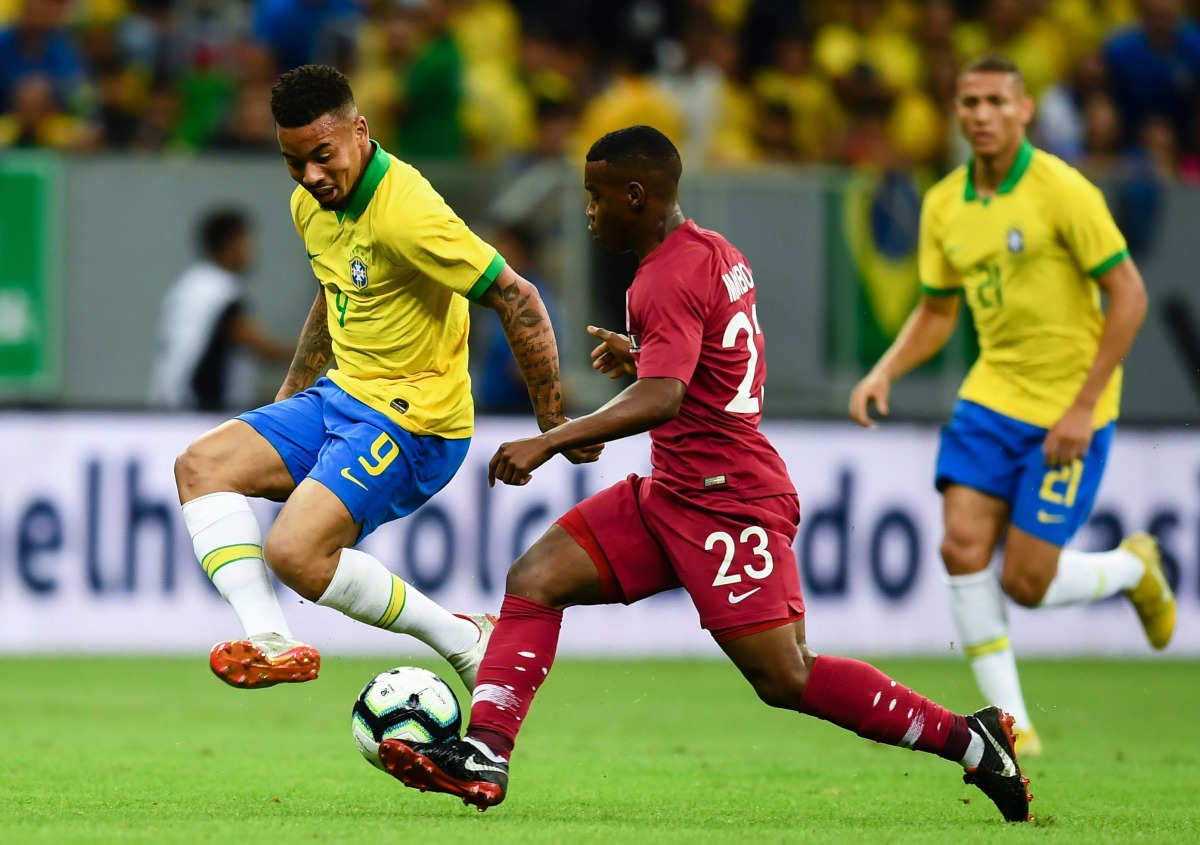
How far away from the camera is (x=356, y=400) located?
20.7 ft

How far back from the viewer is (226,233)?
→ 38.7ft

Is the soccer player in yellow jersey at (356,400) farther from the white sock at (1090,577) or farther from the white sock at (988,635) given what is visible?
the white sock at (1090,577)

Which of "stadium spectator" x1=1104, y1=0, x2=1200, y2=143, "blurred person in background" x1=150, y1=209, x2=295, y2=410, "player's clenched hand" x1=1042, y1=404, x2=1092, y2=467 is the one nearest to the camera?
"player's clenched hand" x1=1042, y1=404, x2=1092, y2=467

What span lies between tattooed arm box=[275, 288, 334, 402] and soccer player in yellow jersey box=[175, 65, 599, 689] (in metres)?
0.25

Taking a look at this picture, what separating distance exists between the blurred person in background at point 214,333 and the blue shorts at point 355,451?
211 inches

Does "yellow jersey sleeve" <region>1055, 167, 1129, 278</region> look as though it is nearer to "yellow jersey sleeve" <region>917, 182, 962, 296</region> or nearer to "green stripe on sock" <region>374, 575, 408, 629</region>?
"yellow jersey sleeve" <region>917, 182, 962, 296</region>

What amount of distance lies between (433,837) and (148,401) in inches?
285

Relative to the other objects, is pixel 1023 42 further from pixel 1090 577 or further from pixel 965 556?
pixel 965 556

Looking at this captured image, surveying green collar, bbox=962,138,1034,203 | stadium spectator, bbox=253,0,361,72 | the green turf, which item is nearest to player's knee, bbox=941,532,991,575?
the green turf

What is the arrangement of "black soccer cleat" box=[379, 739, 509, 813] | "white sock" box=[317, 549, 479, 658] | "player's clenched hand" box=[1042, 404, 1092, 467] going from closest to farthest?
"black soccer cleat" box=[379, 739, 509, 813] → "white sock" box=[317, 549, 479, 658] → "player's clenched hand" box=[1042, 404, 1092, 467]

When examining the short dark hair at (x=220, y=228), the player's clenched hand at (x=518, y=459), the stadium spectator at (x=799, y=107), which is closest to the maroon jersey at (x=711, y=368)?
the player's clenched hand at (x=518, y=459)

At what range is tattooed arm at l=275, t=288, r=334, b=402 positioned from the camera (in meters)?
6.73

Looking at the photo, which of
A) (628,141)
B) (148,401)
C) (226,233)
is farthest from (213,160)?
(628,141)

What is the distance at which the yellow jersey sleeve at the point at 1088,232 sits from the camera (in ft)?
24.4
